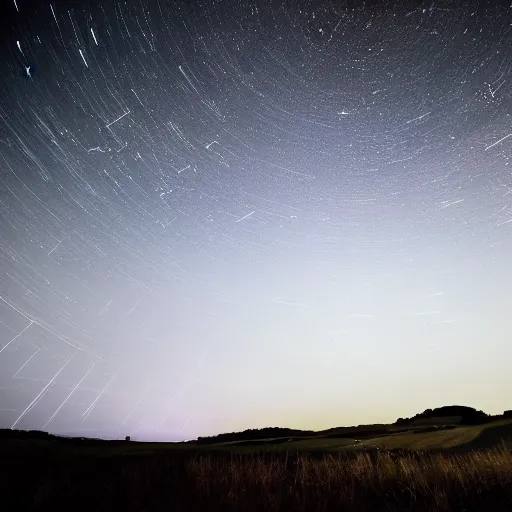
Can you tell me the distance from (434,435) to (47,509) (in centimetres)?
3304

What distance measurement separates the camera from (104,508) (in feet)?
26.7

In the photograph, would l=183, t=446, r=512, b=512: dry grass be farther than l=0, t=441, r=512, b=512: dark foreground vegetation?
No

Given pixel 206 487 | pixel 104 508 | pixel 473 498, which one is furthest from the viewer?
pixel 206 487

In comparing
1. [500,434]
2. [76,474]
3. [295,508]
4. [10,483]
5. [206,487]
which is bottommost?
[295,508]

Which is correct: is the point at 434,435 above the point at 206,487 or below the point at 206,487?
above

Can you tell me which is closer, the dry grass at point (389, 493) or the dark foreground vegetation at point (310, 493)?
the dry grass at point (389, 493)

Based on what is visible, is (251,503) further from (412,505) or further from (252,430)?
(252,430)

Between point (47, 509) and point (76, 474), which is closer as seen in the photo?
point (47, 509)

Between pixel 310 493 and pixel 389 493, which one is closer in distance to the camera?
pixel 389 493

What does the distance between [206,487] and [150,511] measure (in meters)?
1.68

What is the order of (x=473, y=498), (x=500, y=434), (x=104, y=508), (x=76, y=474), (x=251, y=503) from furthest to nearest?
(x=500, y=434) → (x=76, y=474) → (x=104, y=508) → (x=251, y=503) → (x=473, y=498)

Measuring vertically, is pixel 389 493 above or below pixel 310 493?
below

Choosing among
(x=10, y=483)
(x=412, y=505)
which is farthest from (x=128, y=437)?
(x=412, y=505)

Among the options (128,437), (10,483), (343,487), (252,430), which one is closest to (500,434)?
(343,487)
